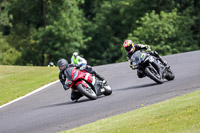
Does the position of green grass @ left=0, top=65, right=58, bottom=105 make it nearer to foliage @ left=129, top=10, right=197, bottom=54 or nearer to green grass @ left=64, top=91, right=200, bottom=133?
green grass @ left=64, top=91, right=200, bottom=133

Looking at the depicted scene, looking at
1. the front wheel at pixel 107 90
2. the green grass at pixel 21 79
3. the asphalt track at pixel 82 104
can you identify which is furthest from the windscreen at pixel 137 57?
the green grass at pixel 21 79

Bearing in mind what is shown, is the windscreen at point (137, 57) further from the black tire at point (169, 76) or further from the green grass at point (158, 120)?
the green grass at point (158, 120)

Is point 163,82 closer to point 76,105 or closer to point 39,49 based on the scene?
point 76,105

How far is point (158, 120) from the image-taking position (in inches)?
412

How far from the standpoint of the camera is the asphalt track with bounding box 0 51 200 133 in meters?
12.9

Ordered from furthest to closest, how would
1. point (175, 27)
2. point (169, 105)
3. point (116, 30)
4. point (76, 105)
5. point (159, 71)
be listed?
1. point (116, 30)
2. point (175, 27)
3. point (159, 71)
4. point (76, 105)
5. point (169, 105)

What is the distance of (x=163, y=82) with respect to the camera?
17.6 m

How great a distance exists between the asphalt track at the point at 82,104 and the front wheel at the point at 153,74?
0.23 m

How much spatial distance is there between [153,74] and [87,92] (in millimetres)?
2521

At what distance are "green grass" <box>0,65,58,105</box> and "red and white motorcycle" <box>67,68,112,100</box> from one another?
4618mm

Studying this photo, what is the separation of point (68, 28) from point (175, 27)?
40.1ft

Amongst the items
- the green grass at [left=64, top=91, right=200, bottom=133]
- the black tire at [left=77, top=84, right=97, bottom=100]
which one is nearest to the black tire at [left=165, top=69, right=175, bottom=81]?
the black tire at [left=77, top=84, right=97, bottom=100]

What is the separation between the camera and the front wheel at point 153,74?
54.5 ft

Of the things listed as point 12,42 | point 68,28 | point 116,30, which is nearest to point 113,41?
point 116,30
